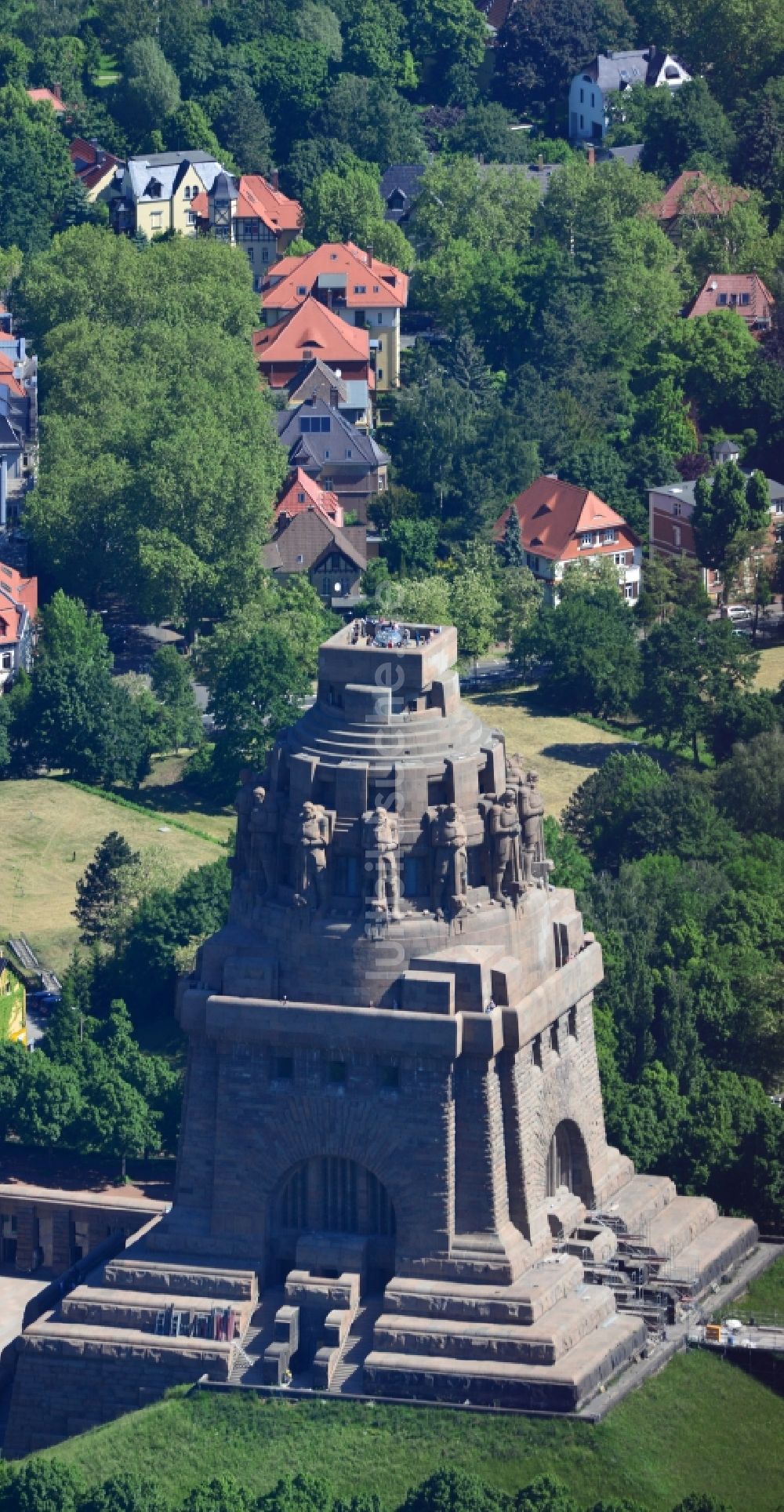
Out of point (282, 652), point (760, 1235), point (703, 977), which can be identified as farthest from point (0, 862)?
point (760, 1235)

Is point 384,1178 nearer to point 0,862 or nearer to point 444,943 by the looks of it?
point 444,943

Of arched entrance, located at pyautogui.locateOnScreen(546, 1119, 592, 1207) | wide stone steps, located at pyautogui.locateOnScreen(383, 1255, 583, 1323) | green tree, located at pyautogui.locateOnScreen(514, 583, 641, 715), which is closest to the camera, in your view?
wide stone steps, located at pyautogui.locateOnScreen(383, 1255, 583, 1323)

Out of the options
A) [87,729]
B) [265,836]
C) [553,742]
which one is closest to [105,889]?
[87,729]

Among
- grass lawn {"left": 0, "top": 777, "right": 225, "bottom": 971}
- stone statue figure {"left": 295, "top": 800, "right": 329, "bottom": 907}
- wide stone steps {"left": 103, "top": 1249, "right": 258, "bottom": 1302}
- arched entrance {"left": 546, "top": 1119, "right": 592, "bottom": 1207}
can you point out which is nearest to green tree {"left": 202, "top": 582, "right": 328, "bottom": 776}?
grass lawn {"left": 0, "top": 777, "right": 225, "bottom": 971}

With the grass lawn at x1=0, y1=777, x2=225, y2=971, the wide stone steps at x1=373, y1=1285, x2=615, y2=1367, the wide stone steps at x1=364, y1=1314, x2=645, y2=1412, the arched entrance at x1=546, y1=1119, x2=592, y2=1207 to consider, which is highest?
the arched entrance at x1=546, y1=1119, x2=592, y2=1207

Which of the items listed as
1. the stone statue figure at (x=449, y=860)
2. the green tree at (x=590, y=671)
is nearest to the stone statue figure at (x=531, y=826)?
the stone statue figure at (x=449, y=860)

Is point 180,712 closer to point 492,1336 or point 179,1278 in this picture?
point 179,1278

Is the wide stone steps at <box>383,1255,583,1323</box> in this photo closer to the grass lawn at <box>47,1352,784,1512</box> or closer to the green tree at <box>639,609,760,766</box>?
the grass lawn at <box>47,1352,784,1512</box>
